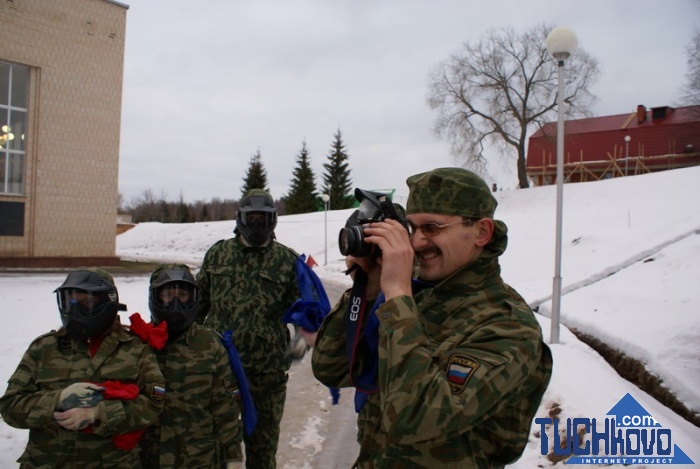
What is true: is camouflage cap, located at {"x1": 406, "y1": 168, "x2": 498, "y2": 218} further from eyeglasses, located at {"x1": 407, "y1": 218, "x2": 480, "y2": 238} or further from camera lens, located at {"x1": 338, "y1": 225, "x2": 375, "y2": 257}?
camera lens, located at {"x1": 338, "y1": 225, "x2": 375, "y2": 257}

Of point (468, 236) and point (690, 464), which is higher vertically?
point (468, 236)

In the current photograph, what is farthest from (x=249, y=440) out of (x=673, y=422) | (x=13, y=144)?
(x=13, y=144)

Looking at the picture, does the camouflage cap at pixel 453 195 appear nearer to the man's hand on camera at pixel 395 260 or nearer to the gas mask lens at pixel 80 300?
the man's hand on camera at pixel 395 260

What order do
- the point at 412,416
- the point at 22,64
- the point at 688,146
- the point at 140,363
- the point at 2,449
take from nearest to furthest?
the point at 412,416, the point at 140,363, the point at 2,449, the point at 22,64, the point at 688,146

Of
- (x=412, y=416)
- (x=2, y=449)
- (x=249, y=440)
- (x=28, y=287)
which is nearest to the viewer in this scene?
(x=412, y=416)

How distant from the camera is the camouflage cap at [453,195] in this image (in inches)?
60.5

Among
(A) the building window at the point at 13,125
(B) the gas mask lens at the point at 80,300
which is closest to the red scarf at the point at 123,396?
(B) the gas mask lens at the point at 80,300

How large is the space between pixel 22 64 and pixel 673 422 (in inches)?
753

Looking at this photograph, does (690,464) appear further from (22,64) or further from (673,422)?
(22,64)

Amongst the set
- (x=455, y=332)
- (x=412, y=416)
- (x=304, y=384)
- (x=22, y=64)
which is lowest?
(x=304, y=384)

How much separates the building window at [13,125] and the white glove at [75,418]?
16570 mm

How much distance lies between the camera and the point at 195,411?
281 centimetres

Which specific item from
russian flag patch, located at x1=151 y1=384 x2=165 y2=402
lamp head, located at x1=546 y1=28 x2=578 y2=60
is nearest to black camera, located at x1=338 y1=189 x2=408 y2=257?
russian flag patch, located at x1=151 y1=384 x2=165 y2=402

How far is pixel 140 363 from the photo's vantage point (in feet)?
8.75
